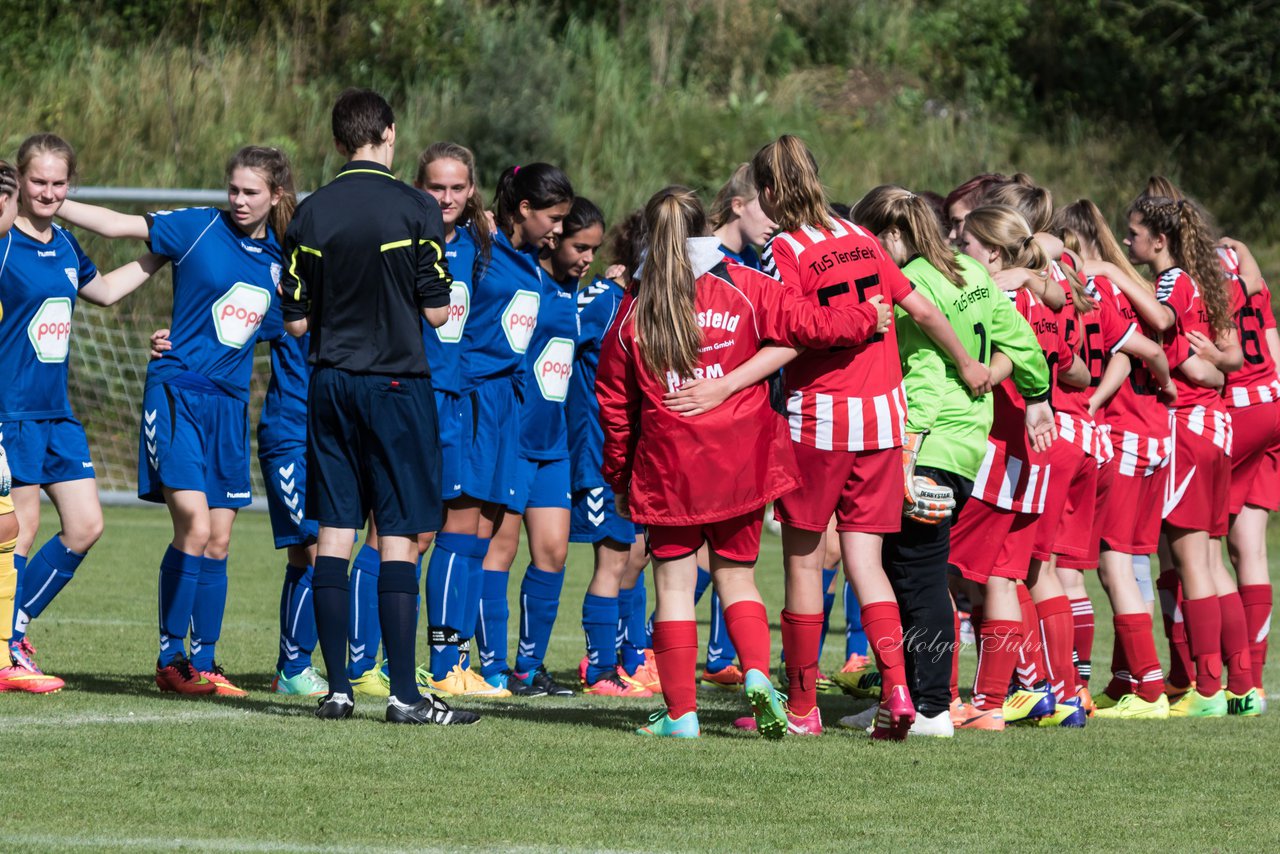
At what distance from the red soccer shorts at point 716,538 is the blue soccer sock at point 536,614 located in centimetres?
162

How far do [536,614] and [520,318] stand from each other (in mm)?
1214

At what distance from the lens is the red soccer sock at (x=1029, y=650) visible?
20.9ft

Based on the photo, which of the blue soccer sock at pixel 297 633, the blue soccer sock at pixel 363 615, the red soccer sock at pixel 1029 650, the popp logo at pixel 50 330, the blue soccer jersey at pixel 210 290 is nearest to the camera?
the red soccer sock at pixel 1029 650

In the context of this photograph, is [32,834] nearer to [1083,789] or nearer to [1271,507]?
[1083,789]

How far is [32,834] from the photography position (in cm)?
389

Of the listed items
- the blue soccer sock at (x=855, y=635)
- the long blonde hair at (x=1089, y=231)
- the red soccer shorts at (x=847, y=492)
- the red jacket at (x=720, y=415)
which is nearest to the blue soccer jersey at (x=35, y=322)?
the red jacket at (x=720, y=415)

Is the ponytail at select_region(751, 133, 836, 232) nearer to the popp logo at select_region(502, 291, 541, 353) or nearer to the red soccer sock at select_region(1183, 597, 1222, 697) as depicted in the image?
the popp logo at select_region(502, 291, 541, 353)

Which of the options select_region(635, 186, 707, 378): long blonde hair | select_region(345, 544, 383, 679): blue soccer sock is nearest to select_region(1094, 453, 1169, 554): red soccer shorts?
select_region(635, 186, 707, 378): long blonde hair

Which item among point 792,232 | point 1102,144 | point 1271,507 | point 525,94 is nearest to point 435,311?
point 792,232

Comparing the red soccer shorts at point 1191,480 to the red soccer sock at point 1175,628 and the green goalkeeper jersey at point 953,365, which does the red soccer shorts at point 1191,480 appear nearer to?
the red soccer sock at point 1175,628

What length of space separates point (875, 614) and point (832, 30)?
22.5 metres

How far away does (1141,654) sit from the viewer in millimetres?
6852

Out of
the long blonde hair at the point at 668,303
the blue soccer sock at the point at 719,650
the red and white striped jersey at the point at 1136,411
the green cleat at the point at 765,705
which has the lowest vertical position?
the blue soccer sock at the point at 719,650

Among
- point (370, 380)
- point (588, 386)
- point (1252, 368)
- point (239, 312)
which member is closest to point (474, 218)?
point (239, 312)
